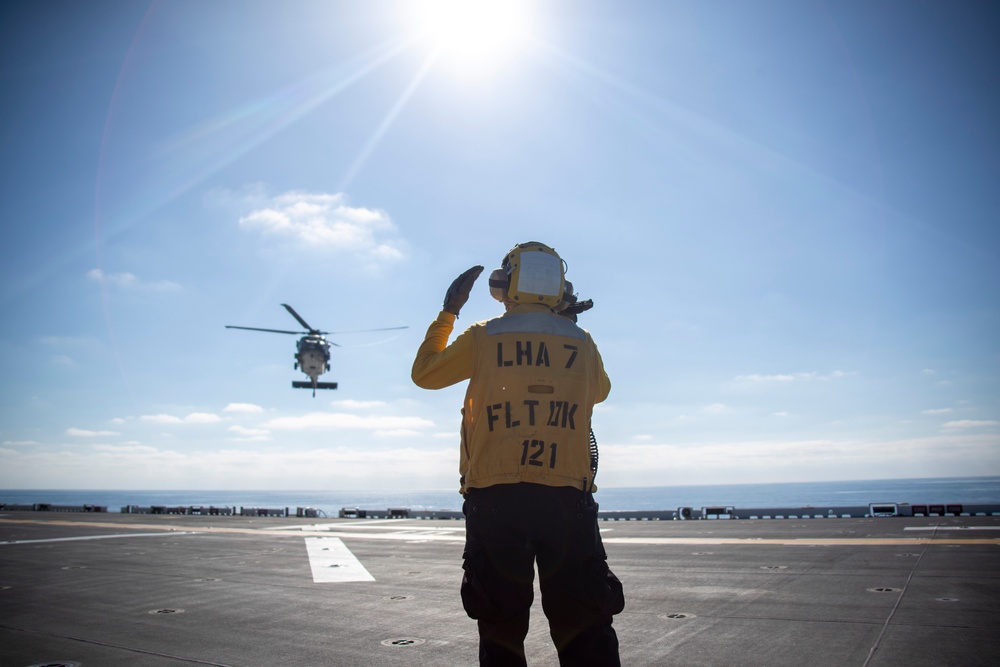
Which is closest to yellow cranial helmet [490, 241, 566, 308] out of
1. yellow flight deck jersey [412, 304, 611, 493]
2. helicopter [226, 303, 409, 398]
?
yellow flight deck jersey [412, 304, 611, 493]

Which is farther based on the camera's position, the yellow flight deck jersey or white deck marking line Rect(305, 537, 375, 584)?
white deck marking line Rect(305, 537, 375, 584)

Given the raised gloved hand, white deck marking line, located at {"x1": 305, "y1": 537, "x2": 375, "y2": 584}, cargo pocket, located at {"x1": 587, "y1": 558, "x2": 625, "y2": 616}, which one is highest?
the raised gloved hand

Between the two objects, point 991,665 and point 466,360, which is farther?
point 991,665

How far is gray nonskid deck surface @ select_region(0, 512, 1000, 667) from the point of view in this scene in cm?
473

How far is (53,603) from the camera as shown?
752cm

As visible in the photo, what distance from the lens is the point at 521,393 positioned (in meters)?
2.76

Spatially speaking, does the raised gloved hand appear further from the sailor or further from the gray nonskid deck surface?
the gray nonskid deck surface

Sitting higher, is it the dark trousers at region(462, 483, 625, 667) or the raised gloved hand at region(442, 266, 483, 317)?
the raised gloved hand at region(442, 266, 483, 317)

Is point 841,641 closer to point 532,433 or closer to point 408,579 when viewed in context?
point 532,433

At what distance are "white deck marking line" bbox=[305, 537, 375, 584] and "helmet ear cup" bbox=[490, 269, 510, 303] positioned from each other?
304 inches

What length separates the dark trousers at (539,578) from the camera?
249cm

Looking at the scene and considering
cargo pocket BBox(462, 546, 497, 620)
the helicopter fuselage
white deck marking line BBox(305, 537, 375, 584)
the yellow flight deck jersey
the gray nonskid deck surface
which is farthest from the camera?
the helicopter fuselage

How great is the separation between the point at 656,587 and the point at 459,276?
21.7 ft

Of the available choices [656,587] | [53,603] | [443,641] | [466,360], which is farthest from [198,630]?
[656,587]
